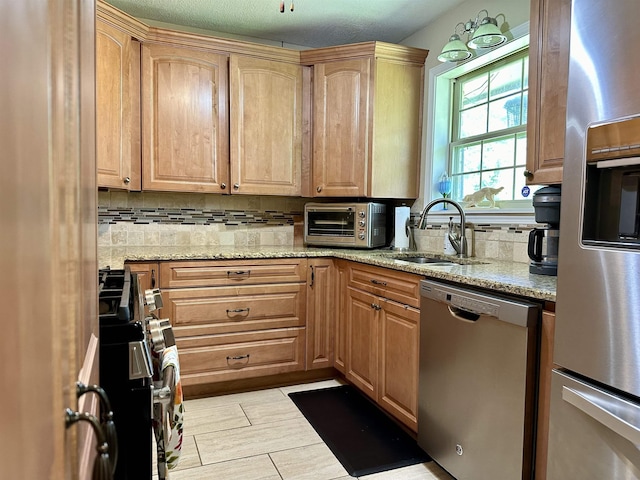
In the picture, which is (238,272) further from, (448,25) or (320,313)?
(448,25)

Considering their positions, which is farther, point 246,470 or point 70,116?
point 246,470

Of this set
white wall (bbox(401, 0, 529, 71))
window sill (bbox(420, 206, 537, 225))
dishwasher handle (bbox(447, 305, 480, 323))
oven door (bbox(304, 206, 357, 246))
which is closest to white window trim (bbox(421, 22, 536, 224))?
window sill (bbox(420, 206, 537, 225))

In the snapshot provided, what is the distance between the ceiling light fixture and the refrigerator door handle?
1.77 m

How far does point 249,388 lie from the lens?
2.88 metres

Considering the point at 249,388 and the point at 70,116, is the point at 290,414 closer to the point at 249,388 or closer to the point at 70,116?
the point at 249,388

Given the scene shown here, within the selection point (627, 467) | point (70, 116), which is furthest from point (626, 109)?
point (70, 116)

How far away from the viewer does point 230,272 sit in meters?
2.74

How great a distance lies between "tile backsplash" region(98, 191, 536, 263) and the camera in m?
3.09

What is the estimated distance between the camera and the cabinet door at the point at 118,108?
2621mm

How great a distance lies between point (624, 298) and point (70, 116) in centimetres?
122

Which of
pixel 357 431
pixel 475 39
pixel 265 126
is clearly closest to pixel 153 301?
pixel 357 431

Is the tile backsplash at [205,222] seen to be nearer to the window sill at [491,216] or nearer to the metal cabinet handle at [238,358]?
the window sill at [491,216]

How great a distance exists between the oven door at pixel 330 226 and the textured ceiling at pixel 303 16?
4.28ft

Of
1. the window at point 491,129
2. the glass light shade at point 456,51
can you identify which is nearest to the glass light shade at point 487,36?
the glass light shade at point 456,51
